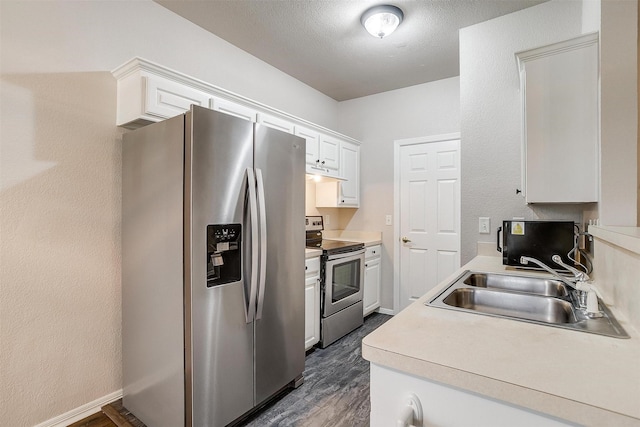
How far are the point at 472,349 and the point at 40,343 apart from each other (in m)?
2.12

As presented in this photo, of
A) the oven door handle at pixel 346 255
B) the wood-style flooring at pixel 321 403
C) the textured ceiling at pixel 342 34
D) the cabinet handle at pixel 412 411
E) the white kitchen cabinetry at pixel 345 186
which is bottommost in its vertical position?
the wood-style flooring at pixel 321 403

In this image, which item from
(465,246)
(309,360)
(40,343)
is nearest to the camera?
(40,343)

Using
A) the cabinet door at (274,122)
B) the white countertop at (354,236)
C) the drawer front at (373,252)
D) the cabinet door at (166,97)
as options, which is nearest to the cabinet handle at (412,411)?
the cabinet door at (166,97)

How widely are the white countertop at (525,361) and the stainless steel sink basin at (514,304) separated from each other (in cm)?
23

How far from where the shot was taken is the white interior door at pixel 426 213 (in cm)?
334

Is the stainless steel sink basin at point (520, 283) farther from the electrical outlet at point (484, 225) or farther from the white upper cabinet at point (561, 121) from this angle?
the electrical outlet at point (484, 225)

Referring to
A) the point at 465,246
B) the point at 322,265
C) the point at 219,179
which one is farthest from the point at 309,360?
the point at 219,179

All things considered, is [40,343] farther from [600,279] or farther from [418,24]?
[418,24]

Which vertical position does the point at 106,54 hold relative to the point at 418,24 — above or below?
below

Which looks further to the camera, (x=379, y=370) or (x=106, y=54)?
(x=106, y=54)

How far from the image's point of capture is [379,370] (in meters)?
0.80

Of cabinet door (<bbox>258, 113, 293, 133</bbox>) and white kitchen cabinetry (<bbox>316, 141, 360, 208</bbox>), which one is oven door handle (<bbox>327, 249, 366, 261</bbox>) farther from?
cabinet door (<bbox>258, 113, 293, 133</bbox>)

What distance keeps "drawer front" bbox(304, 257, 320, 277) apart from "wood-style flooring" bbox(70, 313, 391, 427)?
2.30 feet

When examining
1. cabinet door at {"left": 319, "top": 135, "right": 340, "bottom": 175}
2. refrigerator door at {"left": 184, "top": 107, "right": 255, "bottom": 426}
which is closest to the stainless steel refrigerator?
refrigerator door at {"left": 184, "top": 107, "right": 255, "bottom": 426}
